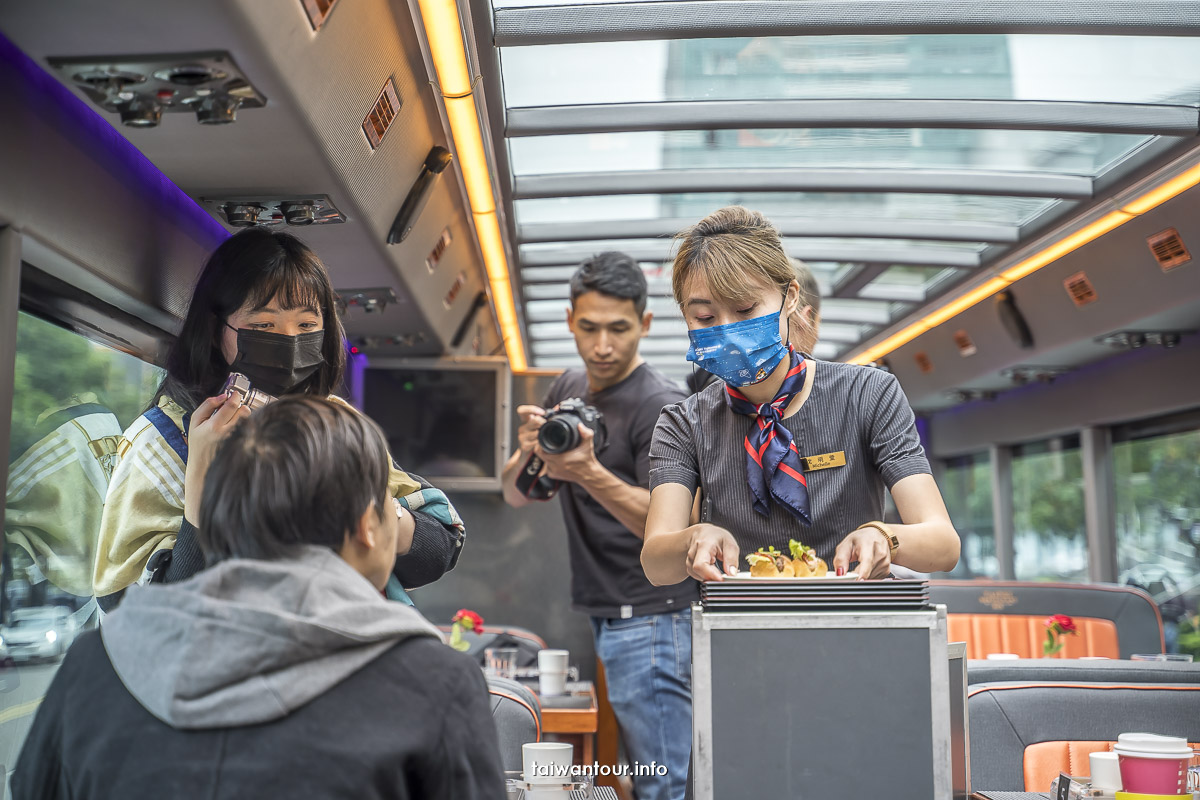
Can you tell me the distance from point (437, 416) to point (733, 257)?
3.37 metres

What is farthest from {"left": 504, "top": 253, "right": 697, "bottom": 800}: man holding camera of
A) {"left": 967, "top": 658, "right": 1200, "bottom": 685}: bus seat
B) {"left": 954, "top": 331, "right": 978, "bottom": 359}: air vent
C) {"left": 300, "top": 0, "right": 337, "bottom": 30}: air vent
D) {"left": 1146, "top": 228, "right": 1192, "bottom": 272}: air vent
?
{"left": 954, "top": 331, "right": 978, "bottom": 359}: air vent

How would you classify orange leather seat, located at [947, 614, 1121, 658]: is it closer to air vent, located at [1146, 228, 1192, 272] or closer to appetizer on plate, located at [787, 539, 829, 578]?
air vent, located at [1146, 228, 1192, 272]

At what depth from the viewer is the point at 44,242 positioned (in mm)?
2158

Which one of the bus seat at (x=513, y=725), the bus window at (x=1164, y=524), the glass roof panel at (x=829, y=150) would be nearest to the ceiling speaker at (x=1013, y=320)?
the bus window at (x=1164, y=524)

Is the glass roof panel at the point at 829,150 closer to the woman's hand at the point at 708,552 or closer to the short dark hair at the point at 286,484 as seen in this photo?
the woman's hand at the point at 708,552

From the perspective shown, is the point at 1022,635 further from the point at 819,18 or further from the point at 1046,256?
the point at 819,18

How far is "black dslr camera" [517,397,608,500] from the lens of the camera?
3.02m

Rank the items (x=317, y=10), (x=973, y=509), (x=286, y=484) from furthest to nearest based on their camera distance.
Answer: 1. (x=973, y=509)
2. (x=317, y=10)
3. (x=286, y=484)

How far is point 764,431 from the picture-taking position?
2088 mm

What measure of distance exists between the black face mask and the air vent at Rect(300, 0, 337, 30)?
656 mm

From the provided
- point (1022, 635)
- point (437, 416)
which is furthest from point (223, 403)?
point (1022, 635)

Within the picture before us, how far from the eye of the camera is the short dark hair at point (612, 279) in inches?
132

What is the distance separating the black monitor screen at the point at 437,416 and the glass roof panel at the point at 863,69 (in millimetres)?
1997

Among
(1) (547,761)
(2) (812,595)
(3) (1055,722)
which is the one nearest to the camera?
(2) (812,595)
